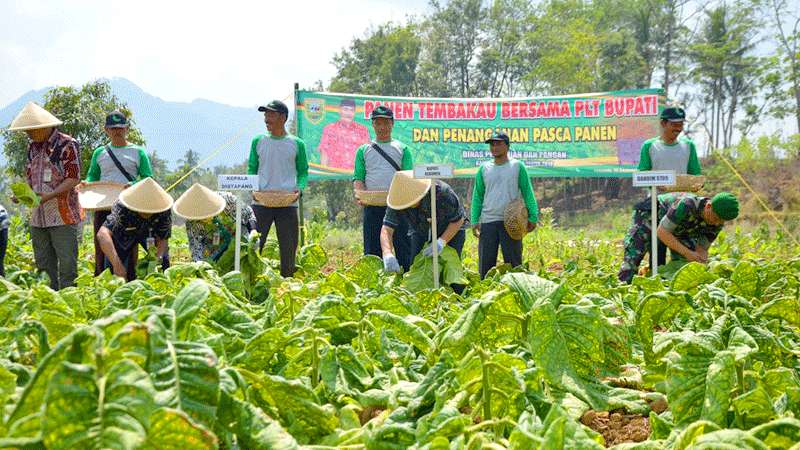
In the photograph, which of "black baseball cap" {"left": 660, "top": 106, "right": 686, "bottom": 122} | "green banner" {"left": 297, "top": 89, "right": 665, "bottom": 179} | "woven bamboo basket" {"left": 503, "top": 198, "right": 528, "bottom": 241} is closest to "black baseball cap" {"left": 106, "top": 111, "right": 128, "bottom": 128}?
"woven bamboo basket" {"left": 503, "top": 198, "right": 528, "bottom": 241}

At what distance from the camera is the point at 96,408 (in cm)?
88

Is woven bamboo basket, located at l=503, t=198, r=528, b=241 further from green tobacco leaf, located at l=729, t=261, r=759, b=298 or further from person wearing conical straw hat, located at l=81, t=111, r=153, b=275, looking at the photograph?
person wearing conical straw hat, located at l=81, t=111, r=153, b=275

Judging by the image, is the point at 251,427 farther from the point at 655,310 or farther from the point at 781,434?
the point at 655,310

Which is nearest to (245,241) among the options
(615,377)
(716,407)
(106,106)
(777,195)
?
(615,377)

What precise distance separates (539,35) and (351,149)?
2772cm

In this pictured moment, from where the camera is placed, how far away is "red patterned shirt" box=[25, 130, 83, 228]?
5.28 m

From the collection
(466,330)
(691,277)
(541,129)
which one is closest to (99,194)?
(691,277)

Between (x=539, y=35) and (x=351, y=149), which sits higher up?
(x=539, y=35)

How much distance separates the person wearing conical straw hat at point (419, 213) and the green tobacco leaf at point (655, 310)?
252cm

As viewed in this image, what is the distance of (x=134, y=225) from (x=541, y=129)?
7692 mm

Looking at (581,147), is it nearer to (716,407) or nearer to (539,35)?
(716,407)

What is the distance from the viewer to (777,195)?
26000mm

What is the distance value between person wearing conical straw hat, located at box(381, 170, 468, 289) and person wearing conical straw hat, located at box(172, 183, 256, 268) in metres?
0.92

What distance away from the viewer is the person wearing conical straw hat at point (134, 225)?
463 cm
